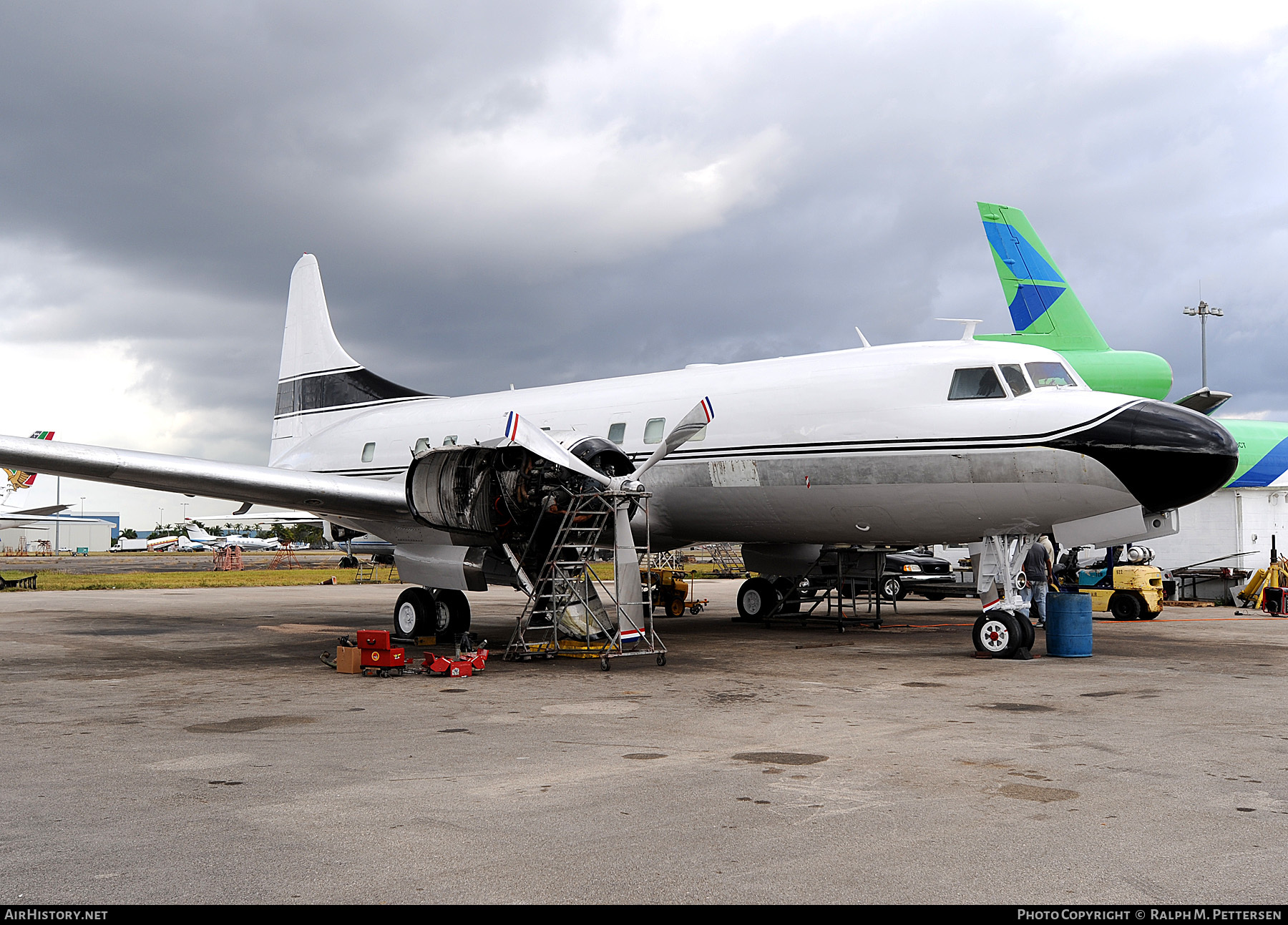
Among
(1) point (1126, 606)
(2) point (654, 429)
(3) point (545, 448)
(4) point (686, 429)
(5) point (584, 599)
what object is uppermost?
(2) point (654, 429)

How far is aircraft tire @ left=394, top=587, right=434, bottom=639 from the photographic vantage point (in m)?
15.1

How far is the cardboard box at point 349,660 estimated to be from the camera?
38.8ft

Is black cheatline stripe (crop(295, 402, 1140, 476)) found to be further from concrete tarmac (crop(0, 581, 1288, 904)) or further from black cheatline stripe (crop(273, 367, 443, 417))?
black cheatline stripe (crop(273, 367, 443, 417))

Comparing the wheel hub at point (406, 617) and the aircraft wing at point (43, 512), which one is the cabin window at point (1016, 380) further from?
the aircraft wing at point (43, 512)

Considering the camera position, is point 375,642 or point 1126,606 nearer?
point 375,642

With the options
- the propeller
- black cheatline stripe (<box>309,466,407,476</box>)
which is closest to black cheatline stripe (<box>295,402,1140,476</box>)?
the propeller

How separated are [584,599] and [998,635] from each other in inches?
219

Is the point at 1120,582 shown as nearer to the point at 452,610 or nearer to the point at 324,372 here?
the point at 452,610

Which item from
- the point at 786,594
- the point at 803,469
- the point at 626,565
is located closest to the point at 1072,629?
the point at 803,469

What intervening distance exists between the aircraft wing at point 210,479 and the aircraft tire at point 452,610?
1484mm

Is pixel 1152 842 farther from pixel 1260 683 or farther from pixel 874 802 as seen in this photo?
pixel 1260 683

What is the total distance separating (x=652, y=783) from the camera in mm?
6176

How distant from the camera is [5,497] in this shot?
56.9 meters

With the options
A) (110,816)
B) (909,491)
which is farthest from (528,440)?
(110,816)
